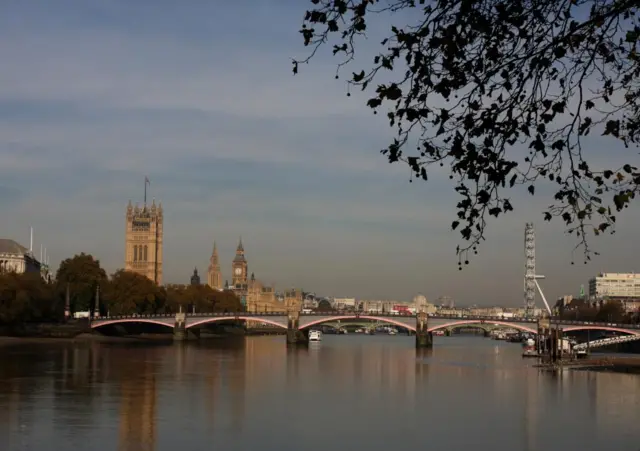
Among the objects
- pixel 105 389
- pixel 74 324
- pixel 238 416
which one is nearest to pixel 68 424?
pixel 238 416

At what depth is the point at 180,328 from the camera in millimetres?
110188

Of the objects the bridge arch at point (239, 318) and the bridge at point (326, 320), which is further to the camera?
the bridge arch at point (239, 318)

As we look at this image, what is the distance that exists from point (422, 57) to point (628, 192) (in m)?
2.96

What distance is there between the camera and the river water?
2733 centimetres

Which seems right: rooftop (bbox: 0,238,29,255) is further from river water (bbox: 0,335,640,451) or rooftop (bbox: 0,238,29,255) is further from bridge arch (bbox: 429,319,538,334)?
river water (bbox: 0,335,640,451)

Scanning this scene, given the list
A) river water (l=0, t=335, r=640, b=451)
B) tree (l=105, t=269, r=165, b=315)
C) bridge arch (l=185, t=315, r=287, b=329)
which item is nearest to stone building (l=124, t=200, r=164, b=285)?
tree (l=105, t=269, r=165, b=315)

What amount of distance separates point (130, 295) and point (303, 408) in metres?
83.9

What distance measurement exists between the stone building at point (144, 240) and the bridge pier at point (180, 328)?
72878 mm

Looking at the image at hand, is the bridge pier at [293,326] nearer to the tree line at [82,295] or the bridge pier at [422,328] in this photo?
the bridge pier at [422,328]

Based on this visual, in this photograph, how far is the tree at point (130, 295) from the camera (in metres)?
116

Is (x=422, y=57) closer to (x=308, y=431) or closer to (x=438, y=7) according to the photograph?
(x=438, y=7)

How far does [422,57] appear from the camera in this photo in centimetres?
1123

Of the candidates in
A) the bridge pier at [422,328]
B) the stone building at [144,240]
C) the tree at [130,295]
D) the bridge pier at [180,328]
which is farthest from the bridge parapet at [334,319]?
the stone building at [144,240]

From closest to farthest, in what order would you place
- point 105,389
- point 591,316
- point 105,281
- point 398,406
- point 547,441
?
1. point 547,441
2. point 398,406
3. point 105,389
4. point 105,281
5. point 591,316
